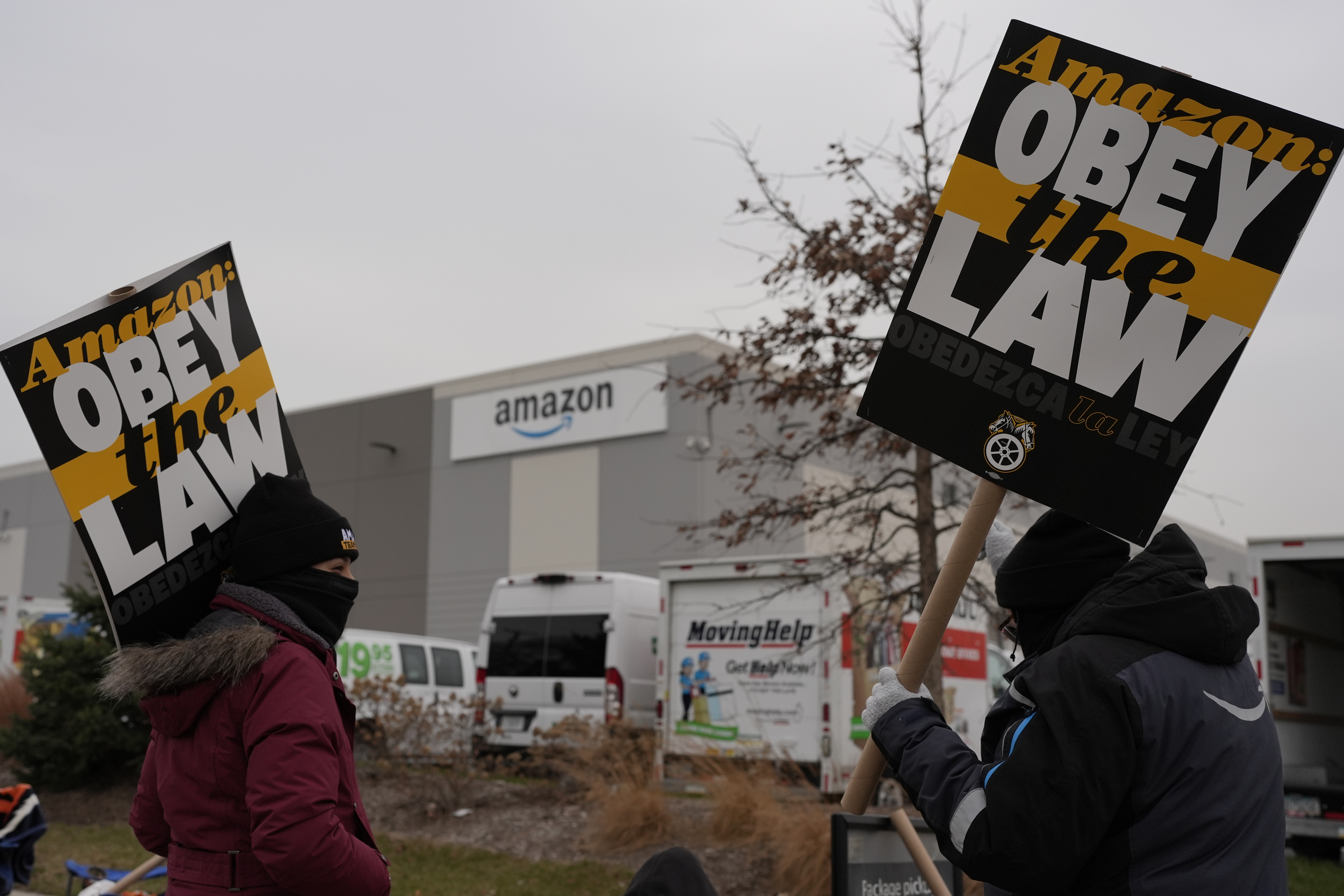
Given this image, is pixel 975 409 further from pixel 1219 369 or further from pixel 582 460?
pixel 582 460

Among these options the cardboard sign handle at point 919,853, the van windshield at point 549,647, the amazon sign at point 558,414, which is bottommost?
the van windshield at point 549,647

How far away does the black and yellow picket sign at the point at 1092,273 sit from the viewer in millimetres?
2777

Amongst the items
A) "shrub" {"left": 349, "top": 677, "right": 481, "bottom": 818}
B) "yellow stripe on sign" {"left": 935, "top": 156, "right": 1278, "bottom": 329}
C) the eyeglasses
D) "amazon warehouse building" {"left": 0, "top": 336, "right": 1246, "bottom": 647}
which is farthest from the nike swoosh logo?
"amazon warehouse building" {"left": 0, "top": 336, "right": 1246, "bottom": 647}

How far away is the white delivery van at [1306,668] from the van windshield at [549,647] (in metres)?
7.49

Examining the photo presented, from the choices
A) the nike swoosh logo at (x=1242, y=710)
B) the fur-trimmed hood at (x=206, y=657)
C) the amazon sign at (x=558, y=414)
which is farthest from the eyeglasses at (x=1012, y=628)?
the amazon sign at (x=558, y=414)

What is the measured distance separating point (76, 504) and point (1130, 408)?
2.75 m

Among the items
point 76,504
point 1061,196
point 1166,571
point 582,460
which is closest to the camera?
point 1166,571

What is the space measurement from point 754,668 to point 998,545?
10468 millimetres

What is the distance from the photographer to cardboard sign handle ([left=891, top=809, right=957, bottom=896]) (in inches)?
156

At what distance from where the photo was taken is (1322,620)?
12.9m

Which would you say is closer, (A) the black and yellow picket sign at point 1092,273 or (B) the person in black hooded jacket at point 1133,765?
(B) the person in black hooded jacket at point 1133,765

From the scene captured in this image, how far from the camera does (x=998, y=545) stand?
10.1 ft

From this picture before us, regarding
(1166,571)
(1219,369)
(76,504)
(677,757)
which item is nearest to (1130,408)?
(1219,369)

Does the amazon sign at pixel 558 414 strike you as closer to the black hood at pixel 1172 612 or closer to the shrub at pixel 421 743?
the shrub at pixel 421 743
